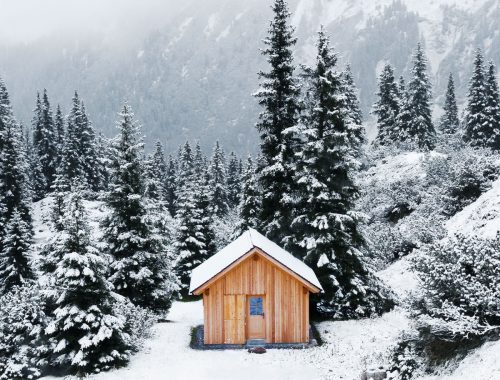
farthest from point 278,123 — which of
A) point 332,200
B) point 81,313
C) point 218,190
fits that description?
point 218,190

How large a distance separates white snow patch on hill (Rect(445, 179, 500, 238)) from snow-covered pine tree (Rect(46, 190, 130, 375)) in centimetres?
1525

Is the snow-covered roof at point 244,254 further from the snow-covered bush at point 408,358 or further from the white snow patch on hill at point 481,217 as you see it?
the white snow patch on hill at point 481,217

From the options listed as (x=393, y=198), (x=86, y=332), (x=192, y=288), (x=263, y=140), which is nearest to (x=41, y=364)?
(x=86, y=332)

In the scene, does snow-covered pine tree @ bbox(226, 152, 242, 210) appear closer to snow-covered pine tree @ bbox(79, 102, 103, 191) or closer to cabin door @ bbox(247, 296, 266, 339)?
snow-covered pine tree @ bbox(79, 102, 103, 191)

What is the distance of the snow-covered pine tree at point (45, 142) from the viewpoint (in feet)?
252

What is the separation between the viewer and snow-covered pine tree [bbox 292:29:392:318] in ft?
79.7

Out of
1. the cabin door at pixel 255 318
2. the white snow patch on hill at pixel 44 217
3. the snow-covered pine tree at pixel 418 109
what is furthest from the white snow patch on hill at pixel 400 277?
the white snow patch on hill at pixel 44 217

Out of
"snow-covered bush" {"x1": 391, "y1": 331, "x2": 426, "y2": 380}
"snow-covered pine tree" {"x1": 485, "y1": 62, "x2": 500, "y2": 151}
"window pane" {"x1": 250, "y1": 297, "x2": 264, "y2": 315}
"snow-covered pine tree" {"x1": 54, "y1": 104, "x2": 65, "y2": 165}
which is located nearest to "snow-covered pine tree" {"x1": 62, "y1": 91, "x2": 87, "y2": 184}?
"snow-covered pine tree" {"x1": 54, "y1": 104, "x2": 65, "y2": 165}

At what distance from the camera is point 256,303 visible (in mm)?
22391

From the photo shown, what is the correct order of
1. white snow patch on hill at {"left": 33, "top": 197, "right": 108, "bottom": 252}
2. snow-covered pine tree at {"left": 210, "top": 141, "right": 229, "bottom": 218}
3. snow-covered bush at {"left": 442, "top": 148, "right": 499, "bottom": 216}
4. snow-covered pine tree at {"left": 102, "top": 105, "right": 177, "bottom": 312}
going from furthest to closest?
snow-covered pine tree at {"left": 210, "top": 141, "right": 229, "bottom": 218} < white snow patch on hill at {"left": 33, "top": 197, "right": 108, "bottom": 252} < snow-covered bush at {"left": 442, "top": 148, "right": 499, "bottom": 216} < snow-covered pine tree at {"left": 102, "top": 105, "right": 177, "bottom": 312}

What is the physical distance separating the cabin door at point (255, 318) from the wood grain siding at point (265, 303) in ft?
0.64

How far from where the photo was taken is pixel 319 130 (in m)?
25.0

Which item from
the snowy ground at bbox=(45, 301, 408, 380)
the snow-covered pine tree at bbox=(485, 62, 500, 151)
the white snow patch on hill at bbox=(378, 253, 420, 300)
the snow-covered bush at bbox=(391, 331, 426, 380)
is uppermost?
the snow-covered pine tree at bbox=(485, 62, 500, 151)

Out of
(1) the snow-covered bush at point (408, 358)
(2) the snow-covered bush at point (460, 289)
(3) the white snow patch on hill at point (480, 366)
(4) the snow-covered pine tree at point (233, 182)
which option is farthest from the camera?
(4) the snow-covered pine tree at point (233, 182)
